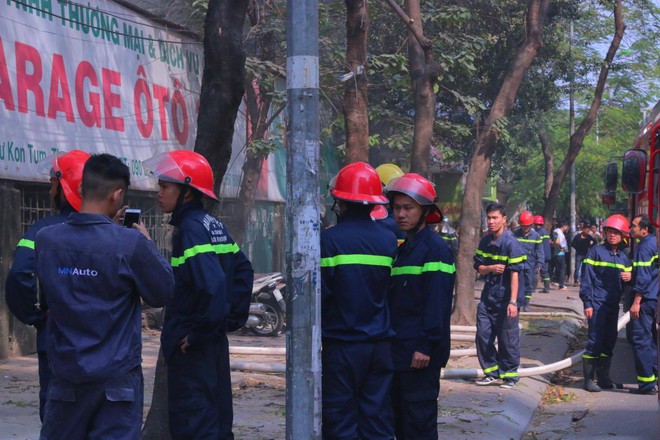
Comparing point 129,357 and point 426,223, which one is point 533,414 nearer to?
point 426,223

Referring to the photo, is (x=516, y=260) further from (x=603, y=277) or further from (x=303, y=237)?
(x=303, y=237)

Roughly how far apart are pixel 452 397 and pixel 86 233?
6307mm

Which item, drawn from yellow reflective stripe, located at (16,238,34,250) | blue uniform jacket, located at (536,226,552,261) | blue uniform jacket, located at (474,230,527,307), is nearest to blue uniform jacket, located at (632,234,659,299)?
blue uniform jacket, located at (474,230,527,307)

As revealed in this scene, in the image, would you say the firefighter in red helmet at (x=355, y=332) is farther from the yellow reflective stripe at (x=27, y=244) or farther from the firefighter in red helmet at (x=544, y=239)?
the firefighter in red helmet at (x=544, y=239)

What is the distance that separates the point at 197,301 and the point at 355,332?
38.9 inches

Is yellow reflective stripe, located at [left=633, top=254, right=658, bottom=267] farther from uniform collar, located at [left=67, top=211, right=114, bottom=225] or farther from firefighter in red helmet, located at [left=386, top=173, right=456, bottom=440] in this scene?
uniform collar, located at [left=67, top=211, right=114, bottom=225]

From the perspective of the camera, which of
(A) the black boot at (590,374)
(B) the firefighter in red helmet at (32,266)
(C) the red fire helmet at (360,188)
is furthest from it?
(A) the black boot at (590,374)

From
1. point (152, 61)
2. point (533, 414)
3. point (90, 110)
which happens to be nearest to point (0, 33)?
point (90, 110)

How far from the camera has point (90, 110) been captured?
44.1ft

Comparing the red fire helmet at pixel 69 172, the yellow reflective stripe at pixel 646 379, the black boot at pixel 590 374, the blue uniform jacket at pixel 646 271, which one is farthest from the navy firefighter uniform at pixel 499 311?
the red fire helmet at pixel 69 172

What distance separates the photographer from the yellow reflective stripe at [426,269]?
602 cm

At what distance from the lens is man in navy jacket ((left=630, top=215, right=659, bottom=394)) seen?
10305 millimetres

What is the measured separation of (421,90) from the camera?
1383cm

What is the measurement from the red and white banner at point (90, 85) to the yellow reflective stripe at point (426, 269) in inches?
266
